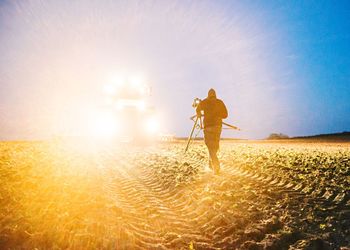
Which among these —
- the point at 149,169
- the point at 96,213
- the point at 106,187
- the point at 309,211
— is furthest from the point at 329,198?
the point at 149,169

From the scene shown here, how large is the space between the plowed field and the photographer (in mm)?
1089

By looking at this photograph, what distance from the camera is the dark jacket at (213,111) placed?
10.8 m

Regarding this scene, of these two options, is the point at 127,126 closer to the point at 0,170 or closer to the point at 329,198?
the point at 0,170

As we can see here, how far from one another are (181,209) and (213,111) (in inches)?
194

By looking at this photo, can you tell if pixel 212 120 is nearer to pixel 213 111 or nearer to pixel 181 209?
pixel 213 111

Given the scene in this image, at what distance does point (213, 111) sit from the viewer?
35.4 feet

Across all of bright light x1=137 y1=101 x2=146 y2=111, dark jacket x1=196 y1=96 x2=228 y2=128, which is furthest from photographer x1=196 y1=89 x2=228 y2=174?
bright light x1=137 y1=101 x2=146 y2=111

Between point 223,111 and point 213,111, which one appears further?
point 223,111

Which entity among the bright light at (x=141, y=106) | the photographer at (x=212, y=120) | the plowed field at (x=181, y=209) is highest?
the bright light at (x=141, y=106)

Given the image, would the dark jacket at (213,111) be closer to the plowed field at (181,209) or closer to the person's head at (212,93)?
the person's head at (212,93)

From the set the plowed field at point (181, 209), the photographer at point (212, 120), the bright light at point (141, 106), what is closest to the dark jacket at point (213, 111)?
the photographer at point (212, 120)

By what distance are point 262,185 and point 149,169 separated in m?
5.92

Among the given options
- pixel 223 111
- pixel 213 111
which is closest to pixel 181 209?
pixel 213 111

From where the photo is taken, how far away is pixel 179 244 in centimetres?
515
